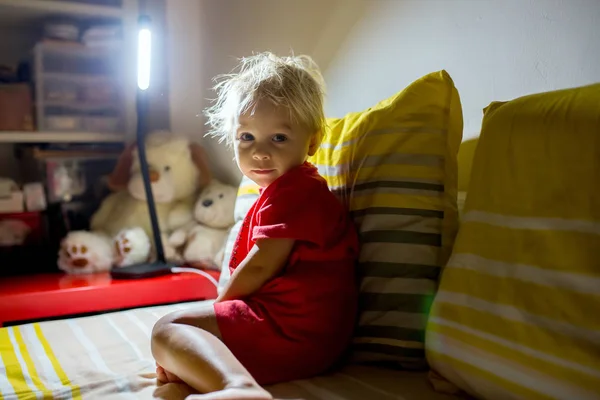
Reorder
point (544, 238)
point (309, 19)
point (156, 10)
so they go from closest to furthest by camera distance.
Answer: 1. point (544, 238)
2. point (309, 19)
3. point (156, 10)

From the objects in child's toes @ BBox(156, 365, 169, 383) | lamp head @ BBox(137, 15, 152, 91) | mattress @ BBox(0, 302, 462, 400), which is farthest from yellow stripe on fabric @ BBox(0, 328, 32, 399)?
lamp head @ BBox(137, 15, 152, 91)

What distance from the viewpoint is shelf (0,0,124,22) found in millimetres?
1730

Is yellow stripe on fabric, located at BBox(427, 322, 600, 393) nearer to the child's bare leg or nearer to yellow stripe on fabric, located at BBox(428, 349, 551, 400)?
yellow stripe on fabric, located at BBox(428, 349, 551, 400)

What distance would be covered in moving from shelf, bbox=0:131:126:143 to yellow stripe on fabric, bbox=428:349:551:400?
1.38 meters

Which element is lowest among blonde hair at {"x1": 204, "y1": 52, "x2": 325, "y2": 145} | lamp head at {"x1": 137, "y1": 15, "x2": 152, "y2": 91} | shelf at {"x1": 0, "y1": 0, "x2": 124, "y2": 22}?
blonde hair at {"x1": 204, "y1": 52, "x2": 325, "y2": 145}

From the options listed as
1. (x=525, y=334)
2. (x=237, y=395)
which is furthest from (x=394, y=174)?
(x=237, y=395)

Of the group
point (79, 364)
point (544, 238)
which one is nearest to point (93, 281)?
point (79, 364)

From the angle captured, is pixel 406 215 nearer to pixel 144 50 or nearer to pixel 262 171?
pixel 262 171

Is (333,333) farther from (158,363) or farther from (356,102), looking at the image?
(356,102)

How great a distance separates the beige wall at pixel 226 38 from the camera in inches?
68.2

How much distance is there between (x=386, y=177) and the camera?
1054mm

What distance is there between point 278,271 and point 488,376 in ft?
1.29

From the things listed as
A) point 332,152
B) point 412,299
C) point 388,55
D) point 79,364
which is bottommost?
point 79,364

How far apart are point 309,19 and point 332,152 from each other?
72cm
